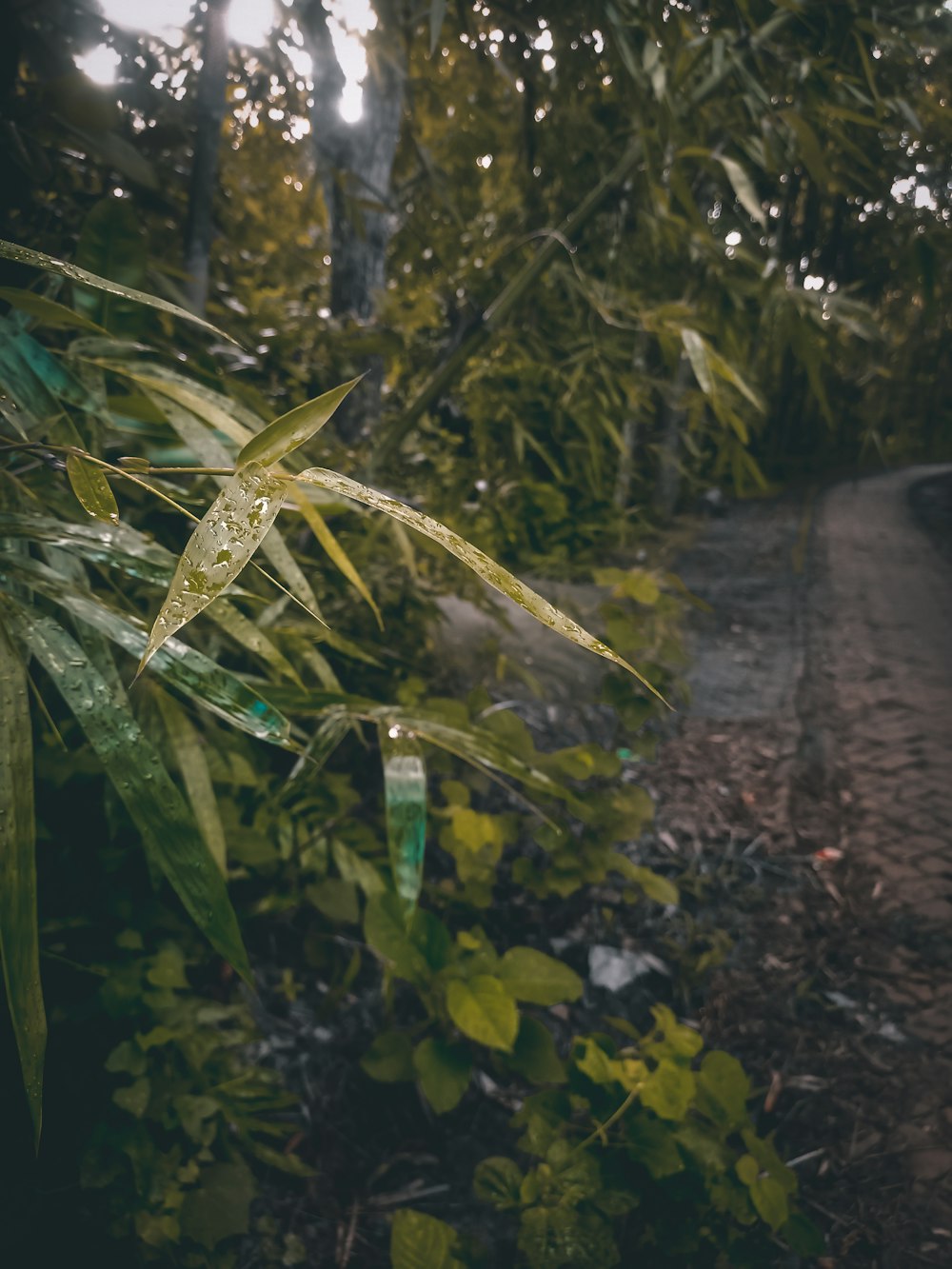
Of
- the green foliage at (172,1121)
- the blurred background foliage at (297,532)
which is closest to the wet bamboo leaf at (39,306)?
the blurred background foliage at (297,532)

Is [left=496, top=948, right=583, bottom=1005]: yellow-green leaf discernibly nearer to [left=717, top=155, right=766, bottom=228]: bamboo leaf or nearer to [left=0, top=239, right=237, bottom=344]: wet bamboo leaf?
[left=0, top=239, right=237, bottom=344]: wet bamboo leaf

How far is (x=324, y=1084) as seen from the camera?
1.35 m

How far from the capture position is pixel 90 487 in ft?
1.79

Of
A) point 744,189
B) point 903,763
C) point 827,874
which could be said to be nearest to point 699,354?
point 744,189

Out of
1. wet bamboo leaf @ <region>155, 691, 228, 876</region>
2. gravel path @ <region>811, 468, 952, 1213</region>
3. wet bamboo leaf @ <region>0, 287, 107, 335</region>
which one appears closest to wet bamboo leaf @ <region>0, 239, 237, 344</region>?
wet bamboo leaf @ <region>0, 287, 107, 335</region>

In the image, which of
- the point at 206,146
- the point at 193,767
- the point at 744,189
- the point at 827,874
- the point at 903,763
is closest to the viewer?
the point at 193,767

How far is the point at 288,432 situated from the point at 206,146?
118 centimetres

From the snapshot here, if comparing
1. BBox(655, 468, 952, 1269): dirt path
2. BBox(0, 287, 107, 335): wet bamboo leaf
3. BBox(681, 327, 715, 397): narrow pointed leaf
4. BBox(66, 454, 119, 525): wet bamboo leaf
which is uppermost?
BBox(681, 327, 715, 397): narrow pointed leaf

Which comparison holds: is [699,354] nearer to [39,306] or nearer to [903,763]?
[39,306]

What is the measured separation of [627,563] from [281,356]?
141 inches

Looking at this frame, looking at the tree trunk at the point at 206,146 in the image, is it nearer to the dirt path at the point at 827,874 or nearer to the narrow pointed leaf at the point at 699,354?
the narrow pointed leaf at the point at 699,354

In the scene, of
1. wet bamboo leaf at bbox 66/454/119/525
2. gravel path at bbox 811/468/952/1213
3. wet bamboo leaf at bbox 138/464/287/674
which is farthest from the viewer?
gravel path at bbox 811/468/952/1213

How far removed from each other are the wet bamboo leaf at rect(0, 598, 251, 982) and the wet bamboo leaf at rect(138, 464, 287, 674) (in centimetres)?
26

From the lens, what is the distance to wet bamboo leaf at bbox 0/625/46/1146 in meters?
0.51
